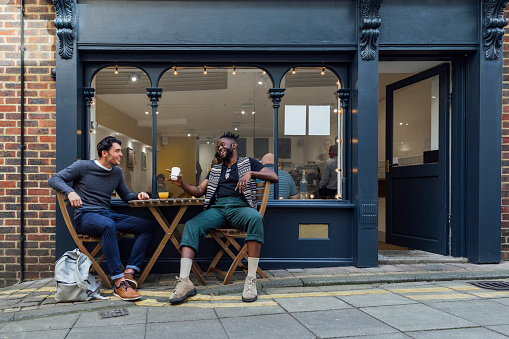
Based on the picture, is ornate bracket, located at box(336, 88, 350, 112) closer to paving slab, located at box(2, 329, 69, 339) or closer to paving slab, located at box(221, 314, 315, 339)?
paving slab, located at box(221, 314, 315, 339)

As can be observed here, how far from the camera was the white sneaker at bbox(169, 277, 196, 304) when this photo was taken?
3641 mm

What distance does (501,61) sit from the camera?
5.11 m

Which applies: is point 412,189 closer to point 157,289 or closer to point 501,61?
point 501,61

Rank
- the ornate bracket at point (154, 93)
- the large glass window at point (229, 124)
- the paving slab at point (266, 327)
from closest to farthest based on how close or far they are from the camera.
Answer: the paving slab at point (266, 327) < the ornate bracket at point (154, 93) < the large glass window at point (229, 124)

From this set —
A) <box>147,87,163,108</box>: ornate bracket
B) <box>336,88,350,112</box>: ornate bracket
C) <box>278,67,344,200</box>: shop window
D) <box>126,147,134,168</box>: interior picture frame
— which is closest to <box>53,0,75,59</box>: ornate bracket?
<box>147,87,163,108</box>: ornate bracket

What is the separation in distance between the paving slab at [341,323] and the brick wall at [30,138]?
11.1ft

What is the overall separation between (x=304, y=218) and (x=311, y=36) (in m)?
2.29

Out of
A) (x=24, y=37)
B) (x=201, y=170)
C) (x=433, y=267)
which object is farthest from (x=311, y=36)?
(x=24, y=37)

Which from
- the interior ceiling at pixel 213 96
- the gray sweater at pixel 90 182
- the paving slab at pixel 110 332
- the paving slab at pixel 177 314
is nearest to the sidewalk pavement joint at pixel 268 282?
the paving slab at pixel 177 314

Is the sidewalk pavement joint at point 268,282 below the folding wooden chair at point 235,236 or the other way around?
below

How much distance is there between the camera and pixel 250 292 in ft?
12.4

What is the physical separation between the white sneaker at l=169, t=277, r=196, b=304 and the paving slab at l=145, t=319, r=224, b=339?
441mm

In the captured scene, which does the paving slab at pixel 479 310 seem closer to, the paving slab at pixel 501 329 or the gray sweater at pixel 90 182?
the paving slab at pixel 501 329

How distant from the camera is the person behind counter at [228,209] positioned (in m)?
3.81
